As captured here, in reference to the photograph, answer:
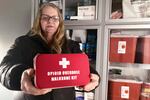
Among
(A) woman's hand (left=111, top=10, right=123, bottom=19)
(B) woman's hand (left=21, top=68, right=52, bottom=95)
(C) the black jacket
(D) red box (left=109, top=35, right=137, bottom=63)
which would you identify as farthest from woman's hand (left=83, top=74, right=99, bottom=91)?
(A) woman's hand (left=111, top=10, right=123, bottom=19)

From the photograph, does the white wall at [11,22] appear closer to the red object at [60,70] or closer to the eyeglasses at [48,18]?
the eyeglasses at [48,18]

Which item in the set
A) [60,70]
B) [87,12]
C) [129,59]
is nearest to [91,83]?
[60,70]

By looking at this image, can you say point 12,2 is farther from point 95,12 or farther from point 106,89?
point 106,89

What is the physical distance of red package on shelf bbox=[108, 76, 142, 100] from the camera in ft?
5.93

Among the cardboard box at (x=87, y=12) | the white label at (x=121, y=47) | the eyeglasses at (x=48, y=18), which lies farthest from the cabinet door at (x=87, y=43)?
the eyeglasses at (x=48, y=18)

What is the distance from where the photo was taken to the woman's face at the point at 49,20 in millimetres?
1480

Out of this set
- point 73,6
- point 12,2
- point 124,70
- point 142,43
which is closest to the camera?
point 142,43

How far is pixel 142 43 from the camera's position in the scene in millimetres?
1816

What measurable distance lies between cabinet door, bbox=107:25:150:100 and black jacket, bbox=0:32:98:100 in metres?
0.38

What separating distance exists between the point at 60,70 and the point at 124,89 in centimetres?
88

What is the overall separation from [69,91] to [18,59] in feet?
1.27

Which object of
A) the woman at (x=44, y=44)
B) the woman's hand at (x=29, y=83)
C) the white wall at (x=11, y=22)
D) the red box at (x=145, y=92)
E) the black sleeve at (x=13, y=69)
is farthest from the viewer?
the white wall at (x=11, y=22)

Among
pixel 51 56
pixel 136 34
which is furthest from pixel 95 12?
pixel 51 56

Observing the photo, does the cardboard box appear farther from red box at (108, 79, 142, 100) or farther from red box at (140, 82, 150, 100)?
red box at (140, 82, 150, 100)
